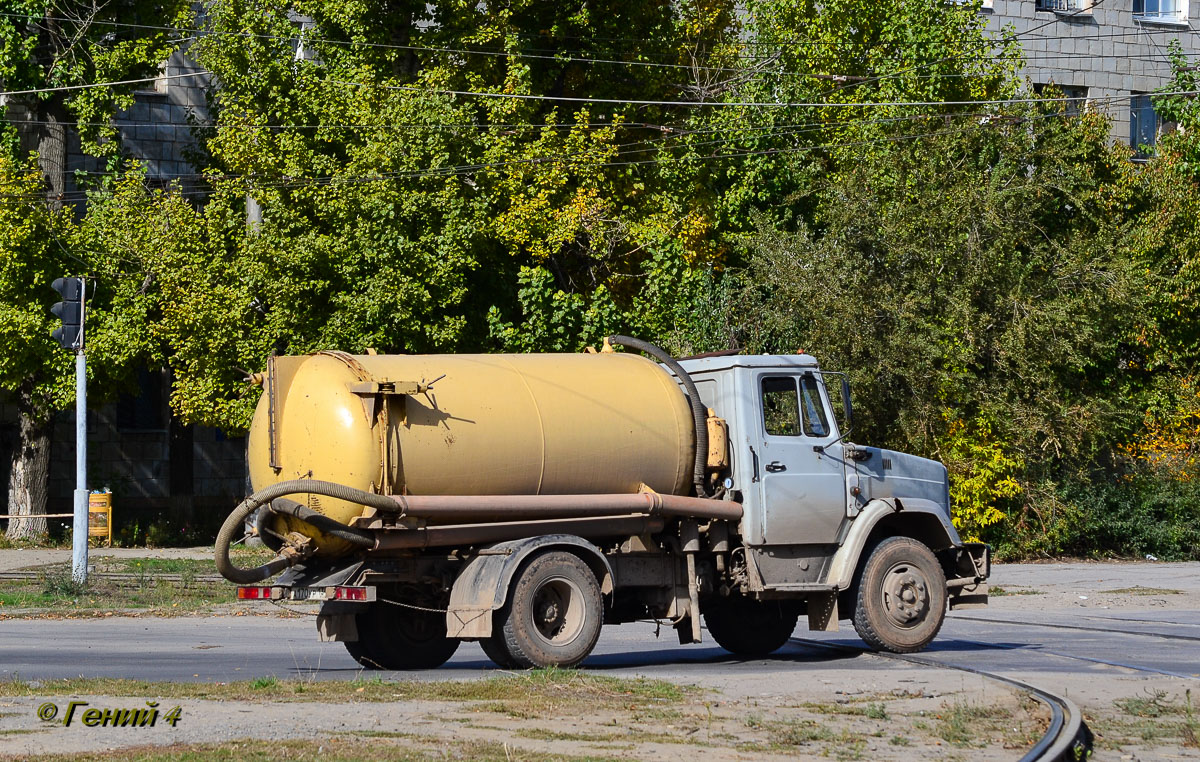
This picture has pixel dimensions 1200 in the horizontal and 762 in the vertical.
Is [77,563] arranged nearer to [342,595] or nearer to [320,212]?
[320,212]

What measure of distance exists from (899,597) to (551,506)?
366 centimetres

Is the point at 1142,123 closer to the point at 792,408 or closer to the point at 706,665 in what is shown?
the point at 792,408

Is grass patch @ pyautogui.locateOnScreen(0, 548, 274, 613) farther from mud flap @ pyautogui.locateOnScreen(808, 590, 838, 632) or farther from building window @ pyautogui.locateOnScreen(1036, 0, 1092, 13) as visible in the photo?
building window @ pyautogui.locateOnScreen(1036, 0, 1092, 13)

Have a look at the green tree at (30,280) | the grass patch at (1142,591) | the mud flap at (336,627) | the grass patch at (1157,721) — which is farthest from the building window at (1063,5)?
the mud flap at (336,627)

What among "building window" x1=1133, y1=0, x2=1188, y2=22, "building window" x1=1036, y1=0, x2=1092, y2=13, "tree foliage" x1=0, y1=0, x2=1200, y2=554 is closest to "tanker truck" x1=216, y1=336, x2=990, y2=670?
"tree foliage" x1=0, y1=0, x2=1200, y2=554

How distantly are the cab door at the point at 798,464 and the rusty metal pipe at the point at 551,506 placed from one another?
1.61ft

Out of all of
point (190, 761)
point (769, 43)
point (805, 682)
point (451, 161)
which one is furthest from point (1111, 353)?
point (190, 761)

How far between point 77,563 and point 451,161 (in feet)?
31.5

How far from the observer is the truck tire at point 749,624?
562 inches

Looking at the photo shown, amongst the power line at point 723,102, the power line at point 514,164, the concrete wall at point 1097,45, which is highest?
the concrete wall at point 1097,45

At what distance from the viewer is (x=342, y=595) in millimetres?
11375

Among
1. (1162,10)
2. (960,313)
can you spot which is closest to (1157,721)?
(960,313)

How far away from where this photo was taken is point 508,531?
11742mm

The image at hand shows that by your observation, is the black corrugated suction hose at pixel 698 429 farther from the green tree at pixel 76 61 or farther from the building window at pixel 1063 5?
the building window at pixel 1063 5
